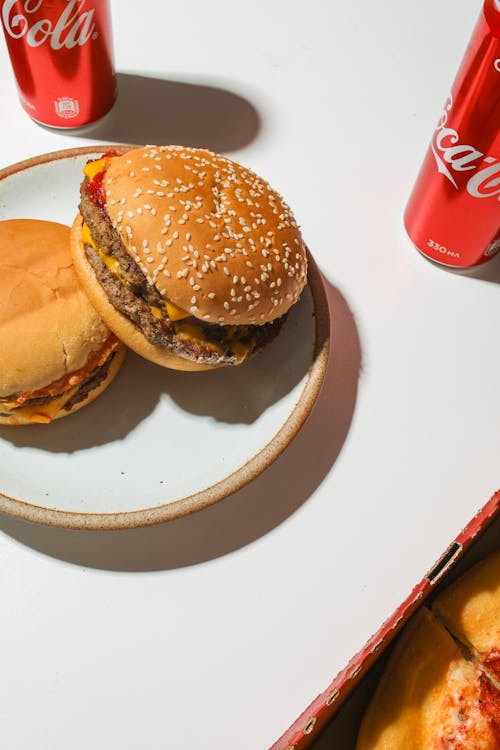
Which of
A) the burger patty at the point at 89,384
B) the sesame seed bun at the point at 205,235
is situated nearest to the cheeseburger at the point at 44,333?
the burger patty at the point at 89,384

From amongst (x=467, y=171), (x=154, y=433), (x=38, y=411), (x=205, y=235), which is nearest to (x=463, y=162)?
(x=467, y=171)

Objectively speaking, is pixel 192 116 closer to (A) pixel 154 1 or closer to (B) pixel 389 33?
(A) pixel 154 1

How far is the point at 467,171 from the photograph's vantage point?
1344 millimetres

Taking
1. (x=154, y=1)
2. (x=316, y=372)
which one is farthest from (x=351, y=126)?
(x=316, y=372)

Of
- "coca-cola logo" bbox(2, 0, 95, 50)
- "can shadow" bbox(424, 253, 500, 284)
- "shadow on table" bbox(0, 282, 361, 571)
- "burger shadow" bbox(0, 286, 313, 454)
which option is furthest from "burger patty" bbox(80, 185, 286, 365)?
"can shadow" bbox(424, 253, 500, 284)

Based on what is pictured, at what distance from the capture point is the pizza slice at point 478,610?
3.55ft

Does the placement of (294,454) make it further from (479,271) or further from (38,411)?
(479,271)

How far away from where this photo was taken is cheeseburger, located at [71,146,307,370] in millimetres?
1168

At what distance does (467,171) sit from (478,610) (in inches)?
31.4

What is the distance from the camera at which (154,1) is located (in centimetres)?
191

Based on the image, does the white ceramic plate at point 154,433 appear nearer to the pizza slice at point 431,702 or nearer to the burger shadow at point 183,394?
the burger shadow at point 183,394

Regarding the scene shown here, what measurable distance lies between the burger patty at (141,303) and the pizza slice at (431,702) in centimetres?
57

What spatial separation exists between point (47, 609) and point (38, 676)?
0.34 ft

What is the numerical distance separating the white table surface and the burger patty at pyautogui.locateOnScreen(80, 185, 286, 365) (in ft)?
0.88
